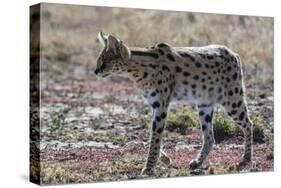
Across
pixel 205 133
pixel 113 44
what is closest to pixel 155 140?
pixel 205 133

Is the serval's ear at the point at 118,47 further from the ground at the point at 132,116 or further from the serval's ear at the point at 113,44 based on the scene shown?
the ground at the point at 132,116

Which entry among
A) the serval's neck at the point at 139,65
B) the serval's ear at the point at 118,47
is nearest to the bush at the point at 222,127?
the serval's neck at the point at 139,65

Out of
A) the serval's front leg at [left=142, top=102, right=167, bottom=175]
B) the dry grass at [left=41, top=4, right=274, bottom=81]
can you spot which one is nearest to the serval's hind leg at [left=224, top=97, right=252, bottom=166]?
the dry grass at [left=41, top=4, right=274, bottom=81]

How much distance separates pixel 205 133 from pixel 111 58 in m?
1.30

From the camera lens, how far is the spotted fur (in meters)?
7.82

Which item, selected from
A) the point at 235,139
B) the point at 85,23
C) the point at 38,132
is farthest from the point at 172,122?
the point at 85,23

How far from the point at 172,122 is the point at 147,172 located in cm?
59

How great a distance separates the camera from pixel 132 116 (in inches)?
325

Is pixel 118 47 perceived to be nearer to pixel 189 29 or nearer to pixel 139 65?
pixel 139 65

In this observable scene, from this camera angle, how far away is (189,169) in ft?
26.9

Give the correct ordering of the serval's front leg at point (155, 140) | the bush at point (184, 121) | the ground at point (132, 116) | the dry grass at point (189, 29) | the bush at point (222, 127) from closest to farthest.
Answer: the ground at point (132, 116)
the serval's front leg at point (155, 140)
the bush at point (184, 121)
the bush at point (222, 127)
the dry grass at point (189, 29)

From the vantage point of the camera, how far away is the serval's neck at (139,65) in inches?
308

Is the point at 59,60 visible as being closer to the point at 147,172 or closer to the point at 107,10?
→ the point at 107,10

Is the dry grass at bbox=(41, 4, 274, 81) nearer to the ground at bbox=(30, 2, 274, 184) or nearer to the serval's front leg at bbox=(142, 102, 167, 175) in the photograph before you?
the ground at bbox=(30, 2, 274, 184)
